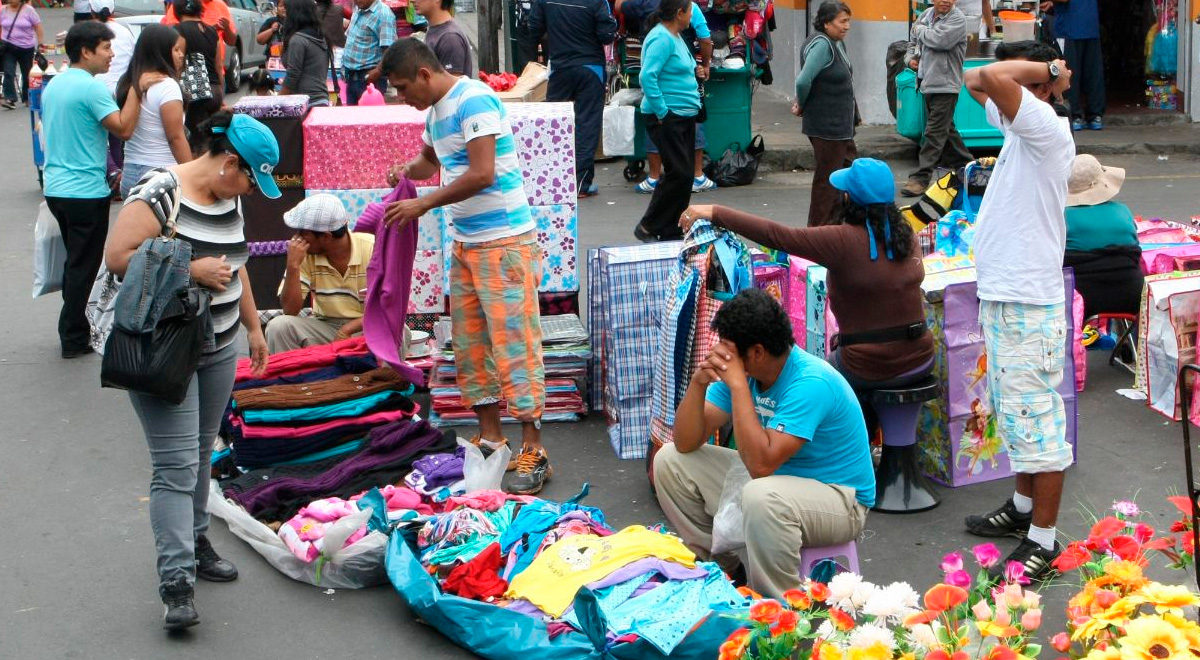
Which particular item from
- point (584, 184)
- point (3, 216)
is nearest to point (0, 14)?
point (3, 216)

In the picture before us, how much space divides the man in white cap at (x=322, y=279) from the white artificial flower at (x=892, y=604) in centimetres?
396

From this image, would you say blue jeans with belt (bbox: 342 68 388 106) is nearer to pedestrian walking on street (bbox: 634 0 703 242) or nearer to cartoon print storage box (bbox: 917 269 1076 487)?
pedestrian walking on street (bbox: 634 0 703 242)

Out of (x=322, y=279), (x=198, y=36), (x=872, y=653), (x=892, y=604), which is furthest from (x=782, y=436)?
(x=198, y=36)

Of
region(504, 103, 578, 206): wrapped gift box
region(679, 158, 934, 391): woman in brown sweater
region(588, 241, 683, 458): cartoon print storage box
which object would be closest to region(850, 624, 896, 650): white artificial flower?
region(679, 158, 934, 391): woman in brown sweater

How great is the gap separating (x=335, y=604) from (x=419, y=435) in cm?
119

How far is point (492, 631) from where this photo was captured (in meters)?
4.15

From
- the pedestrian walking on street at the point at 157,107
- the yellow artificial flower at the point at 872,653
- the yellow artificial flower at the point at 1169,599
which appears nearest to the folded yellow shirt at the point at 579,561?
the yellow artificial flower at the point at 872,653

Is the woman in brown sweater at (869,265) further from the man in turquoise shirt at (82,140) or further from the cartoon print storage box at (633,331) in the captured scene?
the man in turquoise shirt at (82,140)

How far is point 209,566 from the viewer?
4750 millimetres

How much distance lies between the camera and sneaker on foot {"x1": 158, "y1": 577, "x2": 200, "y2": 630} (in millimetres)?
4285

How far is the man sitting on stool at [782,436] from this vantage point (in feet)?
13.9

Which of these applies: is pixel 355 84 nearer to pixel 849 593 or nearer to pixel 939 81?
→ pixel 939 81

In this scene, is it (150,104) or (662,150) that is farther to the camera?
(662,150)

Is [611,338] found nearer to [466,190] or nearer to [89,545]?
[466,190]
